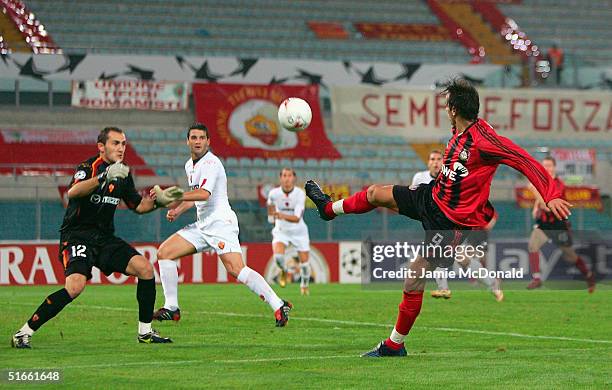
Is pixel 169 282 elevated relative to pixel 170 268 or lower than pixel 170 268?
lower

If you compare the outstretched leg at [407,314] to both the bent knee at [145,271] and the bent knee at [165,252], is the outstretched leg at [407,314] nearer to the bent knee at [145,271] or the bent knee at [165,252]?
the bent knee at [145,271]

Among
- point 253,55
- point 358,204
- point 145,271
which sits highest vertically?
point 253,55

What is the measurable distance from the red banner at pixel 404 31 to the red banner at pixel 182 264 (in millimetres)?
13047

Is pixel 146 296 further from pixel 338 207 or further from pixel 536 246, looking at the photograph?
pixel 536 246

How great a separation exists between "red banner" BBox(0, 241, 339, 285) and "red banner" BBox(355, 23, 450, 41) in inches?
514

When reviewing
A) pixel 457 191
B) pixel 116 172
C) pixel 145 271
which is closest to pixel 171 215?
pixel 145 271

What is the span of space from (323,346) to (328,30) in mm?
26711

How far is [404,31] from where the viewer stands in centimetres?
3716

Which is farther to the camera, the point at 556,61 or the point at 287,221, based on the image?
the point at 556,61

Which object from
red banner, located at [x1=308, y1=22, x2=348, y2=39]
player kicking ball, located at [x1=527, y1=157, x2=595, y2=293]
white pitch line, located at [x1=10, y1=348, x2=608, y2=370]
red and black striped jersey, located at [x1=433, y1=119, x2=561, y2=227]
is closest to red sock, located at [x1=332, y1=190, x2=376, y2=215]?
red and black striped jersey, located at [x1=433, y1=119, x2=561, y2=227]

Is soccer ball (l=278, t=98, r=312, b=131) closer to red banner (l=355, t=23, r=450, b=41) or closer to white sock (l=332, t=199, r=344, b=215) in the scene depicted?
white sock (l=332, t=199, r=344, b=215)

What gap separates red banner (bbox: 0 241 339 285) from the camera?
23.2m

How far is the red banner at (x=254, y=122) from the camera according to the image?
30.7 metres

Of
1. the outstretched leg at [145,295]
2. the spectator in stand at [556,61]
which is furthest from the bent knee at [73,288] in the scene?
the spectator in stand at [556,61]
